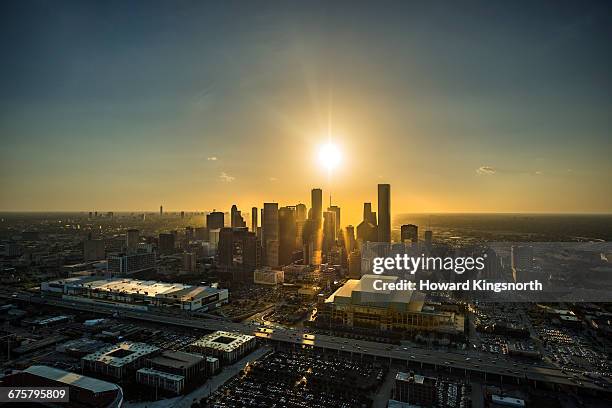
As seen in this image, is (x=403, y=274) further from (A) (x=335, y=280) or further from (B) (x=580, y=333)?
(B) (x=580, y=333)

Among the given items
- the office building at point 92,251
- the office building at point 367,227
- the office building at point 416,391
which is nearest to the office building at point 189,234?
the office building at point 92,251

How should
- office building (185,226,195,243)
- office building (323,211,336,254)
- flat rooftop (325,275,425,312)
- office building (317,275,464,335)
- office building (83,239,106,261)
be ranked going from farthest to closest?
office building (185,226,195,243) < office building (323,211,336,254) < office building (83,239,106,261) < flat rooftop (325,275,425,312) < office building (317,275,464,335)

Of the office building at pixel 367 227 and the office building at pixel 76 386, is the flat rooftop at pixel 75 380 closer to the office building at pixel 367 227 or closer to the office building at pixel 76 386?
the office building at pixel 76 386

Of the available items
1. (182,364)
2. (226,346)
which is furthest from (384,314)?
(182,364)

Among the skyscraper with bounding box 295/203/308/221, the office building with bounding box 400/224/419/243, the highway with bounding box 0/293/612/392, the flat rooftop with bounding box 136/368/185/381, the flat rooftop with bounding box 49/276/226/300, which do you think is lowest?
the highway with bounding box 0/293/612/392

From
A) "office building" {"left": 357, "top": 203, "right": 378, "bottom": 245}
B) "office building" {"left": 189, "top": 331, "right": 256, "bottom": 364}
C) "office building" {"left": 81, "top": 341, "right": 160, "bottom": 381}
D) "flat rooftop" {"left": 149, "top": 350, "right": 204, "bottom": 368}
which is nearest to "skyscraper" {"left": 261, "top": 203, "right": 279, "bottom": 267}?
"office building" {"left": 357, "top": 203, "right": 378, "bottom": 245}

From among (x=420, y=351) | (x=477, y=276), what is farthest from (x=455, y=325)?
(x=477, y=276)

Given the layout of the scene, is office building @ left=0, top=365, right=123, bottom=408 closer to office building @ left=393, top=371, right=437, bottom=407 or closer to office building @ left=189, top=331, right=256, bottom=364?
office building @ left=189, top=331, right=256, bottom=364
